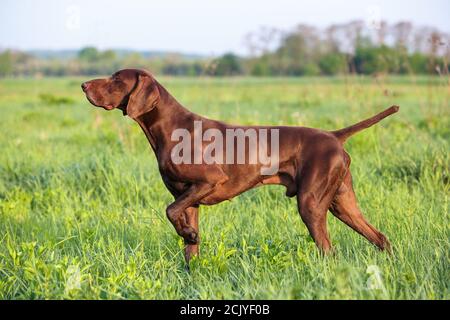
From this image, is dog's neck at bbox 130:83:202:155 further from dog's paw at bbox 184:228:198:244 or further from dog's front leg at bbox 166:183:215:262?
dog's paw at bbox 184:228:198:244

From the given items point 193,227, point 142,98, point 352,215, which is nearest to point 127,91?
point 142,98

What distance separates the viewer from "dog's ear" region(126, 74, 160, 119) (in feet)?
13.0

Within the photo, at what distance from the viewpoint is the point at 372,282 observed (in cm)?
335

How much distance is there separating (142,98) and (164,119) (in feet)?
0.68

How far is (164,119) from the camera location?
13.4 ft

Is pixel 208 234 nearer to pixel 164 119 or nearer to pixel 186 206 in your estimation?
pixel 186 206

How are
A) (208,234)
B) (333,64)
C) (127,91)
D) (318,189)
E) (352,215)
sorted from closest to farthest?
1. (318,189)
2. (127,91)
3. (352,215)
4. (208,234)
5. (333,64)

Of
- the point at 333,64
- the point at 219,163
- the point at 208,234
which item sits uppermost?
the point at 333,64

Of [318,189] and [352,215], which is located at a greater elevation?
[318,189]

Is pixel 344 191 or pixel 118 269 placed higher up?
pixel 344 191

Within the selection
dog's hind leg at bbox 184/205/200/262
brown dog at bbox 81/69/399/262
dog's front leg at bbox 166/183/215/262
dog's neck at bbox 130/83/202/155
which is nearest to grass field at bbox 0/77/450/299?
dog's hind leg at bbox 184/205/200/262

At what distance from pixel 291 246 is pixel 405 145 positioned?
3.91 m
